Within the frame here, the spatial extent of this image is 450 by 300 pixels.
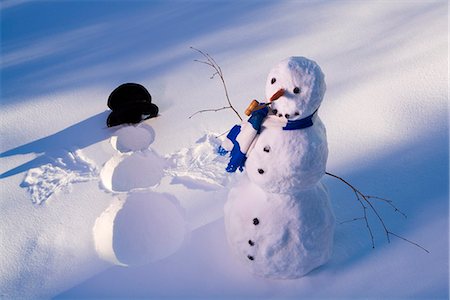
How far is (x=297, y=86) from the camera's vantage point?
3.57ft

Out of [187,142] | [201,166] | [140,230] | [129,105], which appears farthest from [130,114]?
[140,230]

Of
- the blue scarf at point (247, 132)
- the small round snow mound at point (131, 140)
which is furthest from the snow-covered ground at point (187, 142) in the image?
the blue scarf at point (247, 132)

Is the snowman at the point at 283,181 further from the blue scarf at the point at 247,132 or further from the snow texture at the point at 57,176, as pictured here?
the snow texture at the point at 57,176

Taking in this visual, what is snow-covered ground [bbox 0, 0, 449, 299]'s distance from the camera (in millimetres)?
1389

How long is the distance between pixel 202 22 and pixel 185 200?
3.98 feet

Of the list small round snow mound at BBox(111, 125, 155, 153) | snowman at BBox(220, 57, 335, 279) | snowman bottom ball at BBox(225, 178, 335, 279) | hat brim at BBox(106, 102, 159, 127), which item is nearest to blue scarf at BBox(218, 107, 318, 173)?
snowman at BBox(220, 57, 335, 279)

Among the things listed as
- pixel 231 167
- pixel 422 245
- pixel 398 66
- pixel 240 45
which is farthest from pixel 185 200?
pixel 398 66

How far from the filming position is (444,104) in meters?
1.90

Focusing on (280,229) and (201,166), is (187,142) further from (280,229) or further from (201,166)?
(280,229)

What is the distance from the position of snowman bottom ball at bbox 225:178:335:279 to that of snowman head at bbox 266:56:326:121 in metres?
0.24

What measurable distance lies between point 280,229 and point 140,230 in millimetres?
496

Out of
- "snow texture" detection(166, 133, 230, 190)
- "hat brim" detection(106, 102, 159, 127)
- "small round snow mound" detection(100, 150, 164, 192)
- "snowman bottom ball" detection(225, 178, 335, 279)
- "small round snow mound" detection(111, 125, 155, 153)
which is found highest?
"hat brim" detection(106, 102, 159, 127)

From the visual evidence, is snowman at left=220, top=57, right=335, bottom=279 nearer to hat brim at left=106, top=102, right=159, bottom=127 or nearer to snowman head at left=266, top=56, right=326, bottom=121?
snowman head at left=266, top=56, right=326, bottom=121

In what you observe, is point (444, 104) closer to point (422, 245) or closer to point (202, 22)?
point (422, 245)
